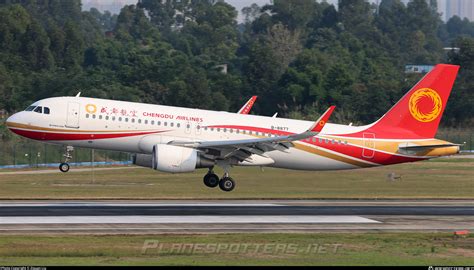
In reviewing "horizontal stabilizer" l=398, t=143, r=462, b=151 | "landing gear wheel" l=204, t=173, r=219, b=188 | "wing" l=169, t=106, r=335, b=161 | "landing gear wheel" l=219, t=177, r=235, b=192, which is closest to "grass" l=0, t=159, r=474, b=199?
"landing gear wheel" l=219, t=177, r=235, b=192

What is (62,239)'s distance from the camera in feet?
108

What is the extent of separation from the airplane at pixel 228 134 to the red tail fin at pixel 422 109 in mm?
50

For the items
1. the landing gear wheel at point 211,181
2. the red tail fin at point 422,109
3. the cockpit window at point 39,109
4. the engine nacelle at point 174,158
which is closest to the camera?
the engine nacelle at point 174,158

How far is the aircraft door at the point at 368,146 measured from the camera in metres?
51.1

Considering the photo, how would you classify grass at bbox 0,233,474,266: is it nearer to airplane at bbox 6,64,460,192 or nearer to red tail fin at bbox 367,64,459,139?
airplane at bbox 6,64,460,192

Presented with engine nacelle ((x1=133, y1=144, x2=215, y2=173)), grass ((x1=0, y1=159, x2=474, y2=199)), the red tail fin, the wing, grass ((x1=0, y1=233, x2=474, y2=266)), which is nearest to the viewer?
grass ((x1=0, y1=233, x2=474, y2=266))

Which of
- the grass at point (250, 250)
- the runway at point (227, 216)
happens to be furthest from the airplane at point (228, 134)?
the grass at point (250, 250)

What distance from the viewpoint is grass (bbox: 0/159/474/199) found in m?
52.0

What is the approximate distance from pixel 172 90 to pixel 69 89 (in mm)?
10521

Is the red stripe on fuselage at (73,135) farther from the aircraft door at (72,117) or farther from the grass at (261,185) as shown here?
the grass at (261,185)

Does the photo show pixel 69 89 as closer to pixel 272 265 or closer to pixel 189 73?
pixel 189 73

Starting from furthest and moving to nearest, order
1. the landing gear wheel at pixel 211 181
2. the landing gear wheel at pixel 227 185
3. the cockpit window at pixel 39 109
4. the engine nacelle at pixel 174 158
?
the landing gear wheel at pixel 211 181 → the landing gear wheel at pixel 227 185 → the cockpit window at pixel 39 109 → the engine nacelle at pixel 174 158

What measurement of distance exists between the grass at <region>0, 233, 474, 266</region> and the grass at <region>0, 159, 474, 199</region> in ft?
53.7

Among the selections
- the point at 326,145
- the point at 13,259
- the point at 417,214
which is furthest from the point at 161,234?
the point at 326,145
